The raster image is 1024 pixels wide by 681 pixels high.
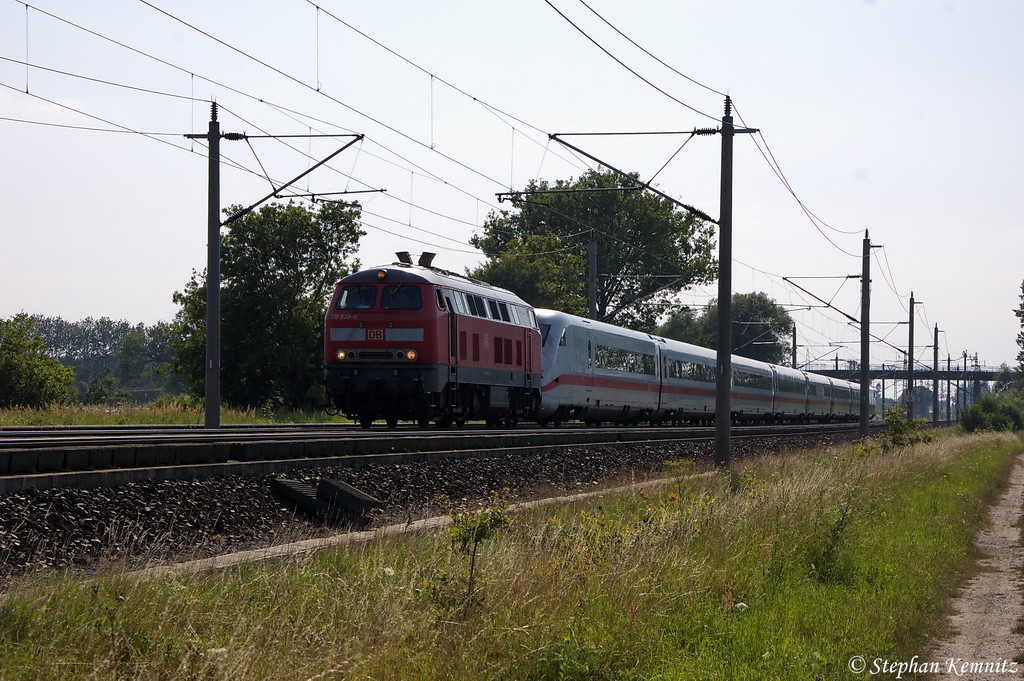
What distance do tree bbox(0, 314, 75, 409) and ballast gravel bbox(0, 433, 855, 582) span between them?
24.7 meters

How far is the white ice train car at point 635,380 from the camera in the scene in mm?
31047

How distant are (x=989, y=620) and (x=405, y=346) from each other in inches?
552

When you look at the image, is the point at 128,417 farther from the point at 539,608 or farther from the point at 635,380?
the point at 539,608

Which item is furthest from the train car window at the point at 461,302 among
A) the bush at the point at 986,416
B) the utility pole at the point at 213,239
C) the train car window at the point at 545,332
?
the bush at the point at 986,416

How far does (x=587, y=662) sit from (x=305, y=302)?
37233mm

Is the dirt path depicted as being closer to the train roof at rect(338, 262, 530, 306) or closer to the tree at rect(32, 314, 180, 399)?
the train roof at rect(338, 262, 530, 306)

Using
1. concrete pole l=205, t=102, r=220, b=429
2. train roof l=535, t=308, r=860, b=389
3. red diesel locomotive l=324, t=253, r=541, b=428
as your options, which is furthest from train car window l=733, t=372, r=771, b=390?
concrete pole l=205, t=102, r=220, b=429

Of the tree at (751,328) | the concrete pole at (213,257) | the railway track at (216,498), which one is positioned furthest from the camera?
the tree at (751,328)

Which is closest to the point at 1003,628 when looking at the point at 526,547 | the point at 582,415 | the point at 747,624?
the point at 747,624

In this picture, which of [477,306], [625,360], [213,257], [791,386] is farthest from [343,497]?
[791,386]

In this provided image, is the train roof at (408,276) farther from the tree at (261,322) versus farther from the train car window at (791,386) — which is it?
the train car window at (791,386)

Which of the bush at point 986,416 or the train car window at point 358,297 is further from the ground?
the train car window at point 358,297

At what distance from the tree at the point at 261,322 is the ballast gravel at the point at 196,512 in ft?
86.6

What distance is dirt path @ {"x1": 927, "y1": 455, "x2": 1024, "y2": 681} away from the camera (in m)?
8.22
